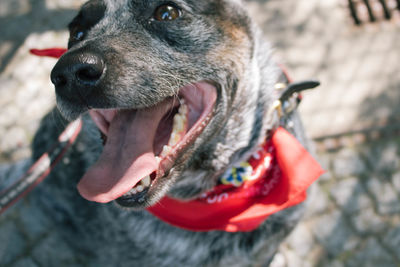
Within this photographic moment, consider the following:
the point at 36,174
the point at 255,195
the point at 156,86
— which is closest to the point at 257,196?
the point at 255,195

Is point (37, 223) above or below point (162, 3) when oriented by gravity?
below

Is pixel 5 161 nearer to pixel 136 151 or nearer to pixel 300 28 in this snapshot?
pixel 136 151

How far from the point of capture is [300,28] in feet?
14.6

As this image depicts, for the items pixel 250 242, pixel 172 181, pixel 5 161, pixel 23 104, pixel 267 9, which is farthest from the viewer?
pixel 267 9

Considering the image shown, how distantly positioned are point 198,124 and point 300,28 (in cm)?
303

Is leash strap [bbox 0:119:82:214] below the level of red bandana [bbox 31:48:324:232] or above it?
above

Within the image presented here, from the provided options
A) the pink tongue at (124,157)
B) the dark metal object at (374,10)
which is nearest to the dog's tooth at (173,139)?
the pink tongue at (124,157)

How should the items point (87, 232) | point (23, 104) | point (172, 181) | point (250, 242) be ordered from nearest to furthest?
point (172, 181) < point (250, 242) < point (87, 232) < point (23, 104)

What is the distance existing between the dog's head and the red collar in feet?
0.80

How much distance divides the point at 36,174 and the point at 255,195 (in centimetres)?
154

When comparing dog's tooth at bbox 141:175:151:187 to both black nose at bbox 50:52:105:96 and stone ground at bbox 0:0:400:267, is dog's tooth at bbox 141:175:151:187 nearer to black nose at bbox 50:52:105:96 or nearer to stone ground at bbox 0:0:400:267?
black nose at bbox 50:52:105:96

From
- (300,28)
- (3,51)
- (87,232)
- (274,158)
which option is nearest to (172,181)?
(274,158)

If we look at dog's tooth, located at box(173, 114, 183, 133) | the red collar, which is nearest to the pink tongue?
dog's tooth, located at box(173, 114, 183, 133)

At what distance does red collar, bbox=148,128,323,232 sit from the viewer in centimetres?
228
